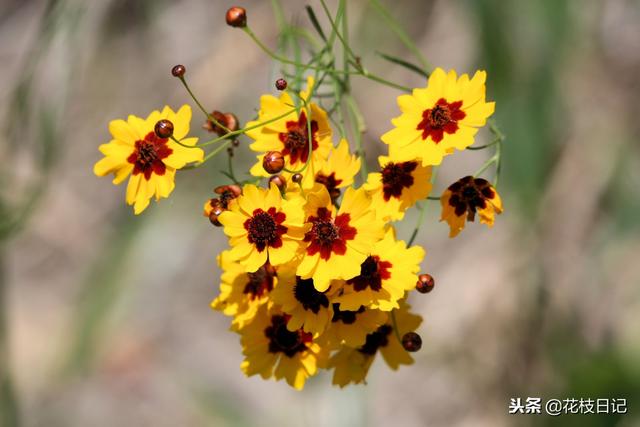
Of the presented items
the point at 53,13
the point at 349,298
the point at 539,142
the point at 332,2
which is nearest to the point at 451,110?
the point at 349,298

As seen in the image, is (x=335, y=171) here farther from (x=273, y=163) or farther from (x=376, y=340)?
(x=376, y=340)

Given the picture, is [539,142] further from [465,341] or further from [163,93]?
[163,93]

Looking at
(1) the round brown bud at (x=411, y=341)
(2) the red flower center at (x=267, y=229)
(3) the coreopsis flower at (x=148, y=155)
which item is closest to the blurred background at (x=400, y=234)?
(3) the coreopsis flower at (x=148, y=155)

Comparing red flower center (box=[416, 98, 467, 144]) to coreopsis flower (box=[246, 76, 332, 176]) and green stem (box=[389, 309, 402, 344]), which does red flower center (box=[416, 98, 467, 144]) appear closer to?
coreopsis flower (box=[246, 76, 332, 176])

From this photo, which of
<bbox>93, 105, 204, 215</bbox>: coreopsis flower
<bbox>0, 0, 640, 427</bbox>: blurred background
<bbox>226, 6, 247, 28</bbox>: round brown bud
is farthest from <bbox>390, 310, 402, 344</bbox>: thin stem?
<bbox>0, 0, 640, 427</bbox>: blurred background

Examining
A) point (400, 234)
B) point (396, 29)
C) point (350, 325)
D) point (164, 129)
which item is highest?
point (400, 234)

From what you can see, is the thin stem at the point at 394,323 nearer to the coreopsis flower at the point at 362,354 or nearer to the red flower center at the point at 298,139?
the coreopsis flower at the point at 362,354

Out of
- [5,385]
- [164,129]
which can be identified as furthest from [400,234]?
[164,129]
